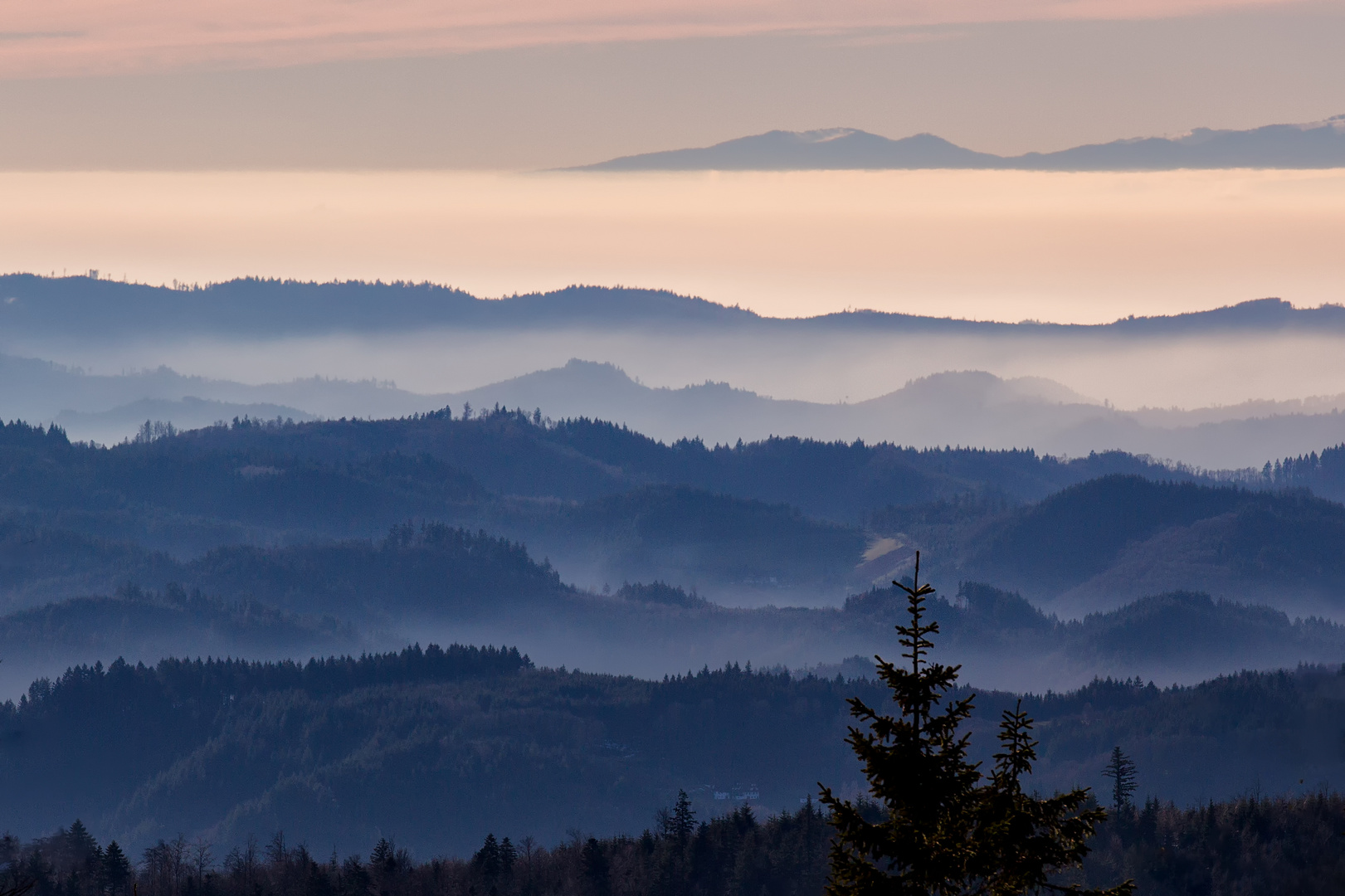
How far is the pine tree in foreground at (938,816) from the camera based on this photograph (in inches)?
1168

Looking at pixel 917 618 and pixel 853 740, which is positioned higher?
pixel 917 618

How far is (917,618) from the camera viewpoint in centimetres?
3062

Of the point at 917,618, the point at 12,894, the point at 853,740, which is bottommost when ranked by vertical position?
the point at 12,894

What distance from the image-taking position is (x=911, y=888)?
29812 millimetres

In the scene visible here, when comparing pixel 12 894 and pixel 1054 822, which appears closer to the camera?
pixel 1054 822

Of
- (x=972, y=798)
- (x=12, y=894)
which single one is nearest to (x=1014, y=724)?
(x=972, y=798)

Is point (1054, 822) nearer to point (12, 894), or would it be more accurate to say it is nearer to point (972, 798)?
point (972, 798)

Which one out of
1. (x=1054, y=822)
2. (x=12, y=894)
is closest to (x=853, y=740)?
(x=1054, y=822)

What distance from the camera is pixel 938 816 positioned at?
30562mm

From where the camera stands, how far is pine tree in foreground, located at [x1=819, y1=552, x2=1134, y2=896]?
2967 centimetres

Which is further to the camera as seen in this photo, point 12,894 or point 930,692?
point 12,894

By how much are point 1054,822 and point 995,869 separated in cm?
123

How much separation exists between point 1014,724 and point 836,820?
316 centimetres

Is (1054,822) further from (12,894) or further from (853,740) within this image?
(12,894)
